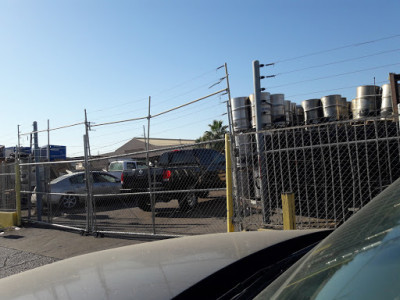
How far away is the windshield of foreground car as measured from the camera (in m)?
1.03

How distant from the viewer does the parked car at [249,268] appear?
1.14 meters

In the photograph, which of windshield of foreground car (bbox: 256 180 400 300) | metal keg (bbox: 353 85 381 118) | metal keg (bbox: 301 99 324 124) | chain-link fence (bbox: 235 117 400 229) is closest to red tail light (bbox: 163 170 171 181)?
chain-link fence (bbox: 235 117 400 229)

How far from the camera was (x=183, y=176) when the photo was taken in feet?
28.9

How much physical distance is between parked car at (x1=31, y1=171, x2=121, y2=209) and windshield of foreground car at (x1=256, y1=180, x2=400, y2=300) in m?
9.91

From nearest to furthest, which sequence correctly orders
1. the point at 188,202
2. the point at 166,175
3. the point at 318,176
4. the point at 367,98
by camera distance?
the point at 318,176, the point at 367,98, the point at 188,202, the point at 166,175

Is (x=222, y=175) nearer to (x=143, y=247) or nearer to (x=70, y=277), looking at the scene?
(x=143, y=247)

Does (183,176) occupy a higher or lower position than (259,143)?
lower

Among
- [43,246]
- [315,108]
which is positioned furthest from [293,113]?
[43,246]

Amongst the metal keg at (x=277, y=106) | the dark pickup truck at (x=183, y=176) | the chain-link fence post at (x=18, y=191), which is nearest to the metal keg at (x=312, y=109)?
the metal keg at (x=277, y=106)

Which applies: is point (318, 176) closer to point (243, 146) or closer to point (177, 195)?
point (243, 146)

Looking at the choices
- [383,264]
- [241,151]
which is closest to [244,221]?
[241,151]

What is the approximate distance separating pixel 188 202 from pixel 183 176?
659 millimetres

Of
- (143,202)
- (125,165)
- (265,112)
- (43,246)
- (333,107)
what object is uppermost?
(333,107)

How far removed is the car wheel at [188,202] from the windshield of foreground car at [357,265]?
697cm
